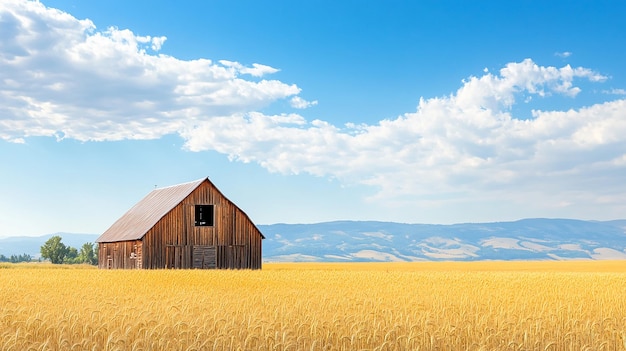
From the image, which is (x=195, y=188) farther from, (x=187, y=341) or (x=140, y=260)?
(x=187, y=341)

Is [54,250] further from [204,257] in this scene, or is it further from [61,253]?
[204,257]

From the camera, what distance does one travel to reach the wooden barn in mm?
64188

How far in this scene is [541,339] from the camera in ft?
49.4

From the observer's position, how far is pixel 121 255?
70688 mm

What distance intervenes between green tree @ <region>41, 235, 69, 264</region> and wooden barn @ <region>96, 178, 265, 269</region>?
67504 mm

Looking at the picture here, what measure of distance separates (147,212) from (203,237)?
8.50 metres

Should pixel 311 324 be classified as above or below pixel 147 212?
below

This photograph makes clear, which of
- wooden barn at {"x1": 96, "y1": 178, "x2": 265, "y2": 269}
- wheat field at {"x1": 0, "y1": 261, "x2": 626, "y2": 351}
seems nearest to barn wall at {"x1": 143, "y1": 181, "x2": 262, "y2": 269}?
wooden barn at {"x1": 96, "y1": 178, "x2": 265, "y2": 269}

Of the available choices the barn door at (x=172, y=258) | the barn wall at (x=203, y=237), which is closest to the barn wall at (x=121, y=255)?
the barn wall at (x=203, y=237)

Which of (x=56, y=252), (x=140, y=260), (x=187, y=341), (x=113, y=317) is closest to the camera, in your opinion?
(x=187, y=341)

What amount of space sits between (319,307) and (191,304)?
3.75 metres

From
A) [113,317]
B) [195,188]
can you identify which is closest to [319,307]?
[113,317]

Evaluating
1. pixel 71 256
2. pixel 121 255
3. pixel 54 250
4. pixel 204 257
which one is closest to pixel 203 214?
pixel 204 257

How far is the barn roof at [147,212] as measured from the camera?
6561cm
